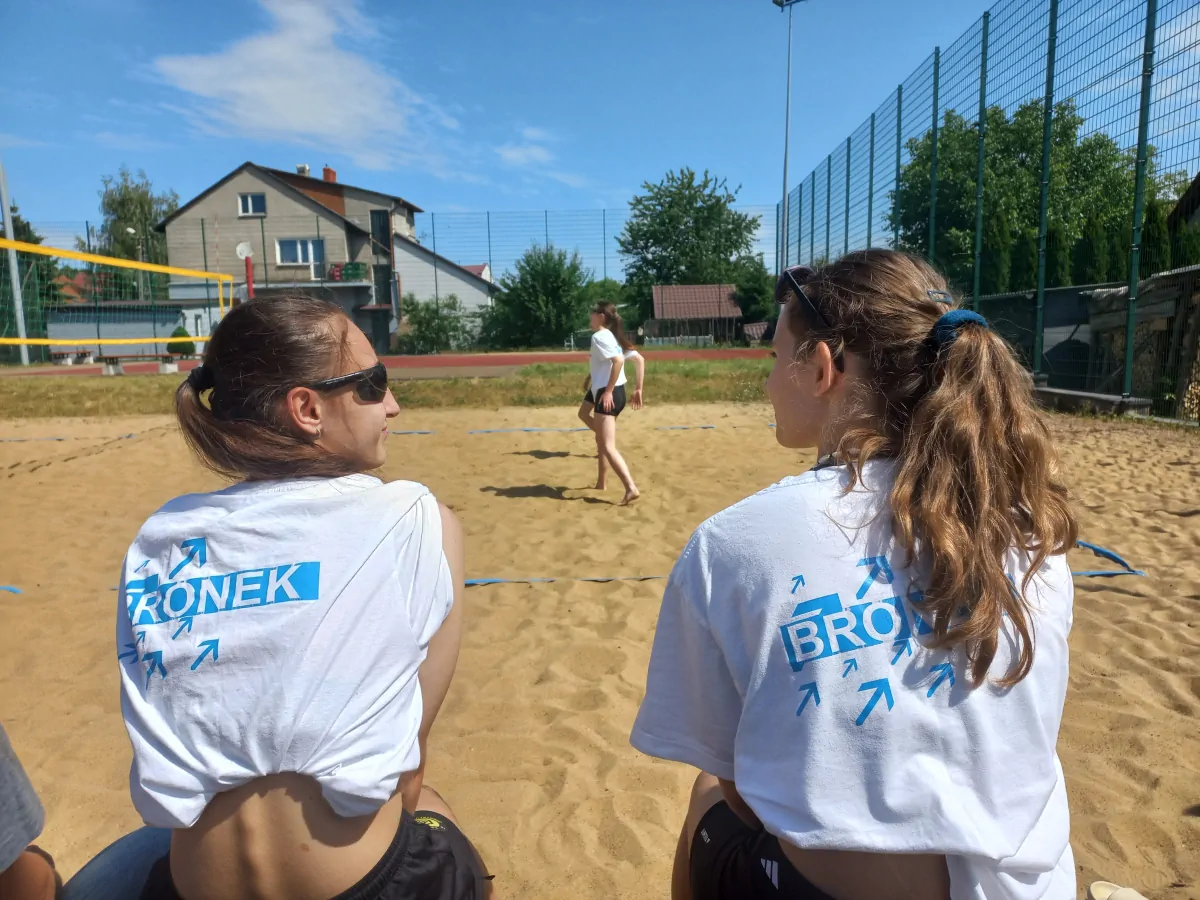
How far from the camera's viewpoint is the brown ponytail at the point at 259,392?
135cm

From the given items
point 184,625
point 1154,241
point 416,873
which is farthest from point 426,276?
point 416,873

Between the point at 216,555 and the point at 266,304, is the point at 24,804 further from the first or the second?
the point at 266,304

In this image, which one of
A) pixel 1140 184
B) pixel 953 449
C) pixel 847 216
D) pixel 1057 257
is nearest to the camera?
pixel 953 449

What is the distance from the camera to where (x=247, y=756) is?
1.08 meters

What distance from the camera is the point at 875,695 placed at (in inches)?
38.4

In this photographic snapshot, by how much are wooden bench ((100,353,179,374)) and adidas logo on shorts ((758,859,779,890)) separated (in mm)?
20484

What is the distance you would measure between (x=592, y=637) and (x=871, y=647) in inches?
100

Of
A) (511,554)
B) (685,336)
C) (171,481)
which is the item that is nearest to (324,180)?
(685,336)

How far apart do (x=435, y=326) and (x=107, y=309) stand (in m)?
12.0

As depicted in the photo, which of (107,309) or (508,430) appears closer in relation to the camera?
(508,430)

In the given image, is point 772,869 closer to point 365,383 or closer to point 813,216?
point 365,383

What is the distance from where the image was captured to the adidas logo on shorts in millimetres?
1096

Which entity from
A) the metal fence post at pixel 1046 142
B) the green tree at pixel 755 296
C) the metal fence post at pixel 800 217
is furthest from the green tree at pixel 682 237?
the metal fence post at pixel 1046 142

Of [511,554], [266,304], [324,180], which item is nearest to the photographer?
[266,304]
